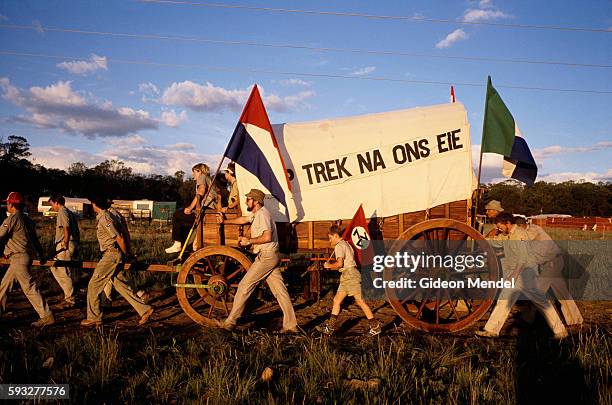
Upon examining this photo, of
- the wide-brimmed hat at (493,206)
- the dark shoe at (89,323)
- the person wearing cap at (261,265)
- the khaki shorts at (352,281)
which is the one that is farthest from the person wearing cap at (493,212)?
the dark shoe at (89,323)

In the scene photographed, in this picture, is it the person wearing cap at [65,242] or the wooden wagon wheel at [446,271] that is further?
the person wearing cap at [65,242]

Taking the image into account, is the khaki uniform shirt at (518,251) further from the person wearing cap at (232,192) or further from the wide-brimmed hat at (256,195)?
the person wearing cap at (232,192)

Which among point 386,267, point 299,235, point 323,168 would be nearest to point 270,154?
point 323,168

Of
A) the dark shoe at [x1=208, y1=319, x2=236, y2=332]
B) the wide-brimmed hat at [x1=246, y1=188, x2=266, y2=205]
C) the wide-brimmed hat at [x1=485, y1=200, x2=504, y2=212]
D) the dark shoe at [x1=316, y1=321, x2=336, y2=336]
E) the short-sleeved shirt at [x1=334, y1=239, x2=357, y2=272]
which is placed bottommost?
the dark shoe at [x1=316, y1=321, x2=336, y2=336]

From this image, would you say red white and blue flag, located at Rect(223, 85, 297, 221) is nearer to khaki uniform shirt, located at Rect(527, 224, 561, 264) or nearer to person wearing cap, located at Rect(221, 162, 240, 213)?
person wearing cap, located at Rect(221, 162, 240, 213)

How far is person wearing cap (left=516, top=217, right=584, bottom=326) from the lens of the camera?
6098 millimetres

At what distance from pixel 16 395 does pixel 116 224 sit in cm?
307

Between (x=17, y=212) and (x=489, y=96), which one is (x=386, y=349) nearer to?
(x=489, y=96)

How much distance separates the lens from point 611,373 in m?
4.22

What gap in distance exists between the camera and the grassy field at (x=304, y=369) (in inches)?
150

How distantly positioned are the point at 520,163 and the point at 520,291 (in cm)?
233

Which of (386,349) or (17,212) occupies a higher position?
(17,212)

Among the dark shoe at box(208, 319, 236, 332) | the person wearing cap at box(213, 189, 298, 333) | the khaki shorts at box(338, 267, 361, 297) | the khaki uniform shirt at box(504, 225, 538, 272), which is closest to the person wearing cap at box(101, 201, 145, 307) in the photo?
the dark shoe at box(208, 319, 236, 332)

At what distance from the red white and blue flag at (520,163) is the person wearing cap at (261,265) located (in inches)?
157
